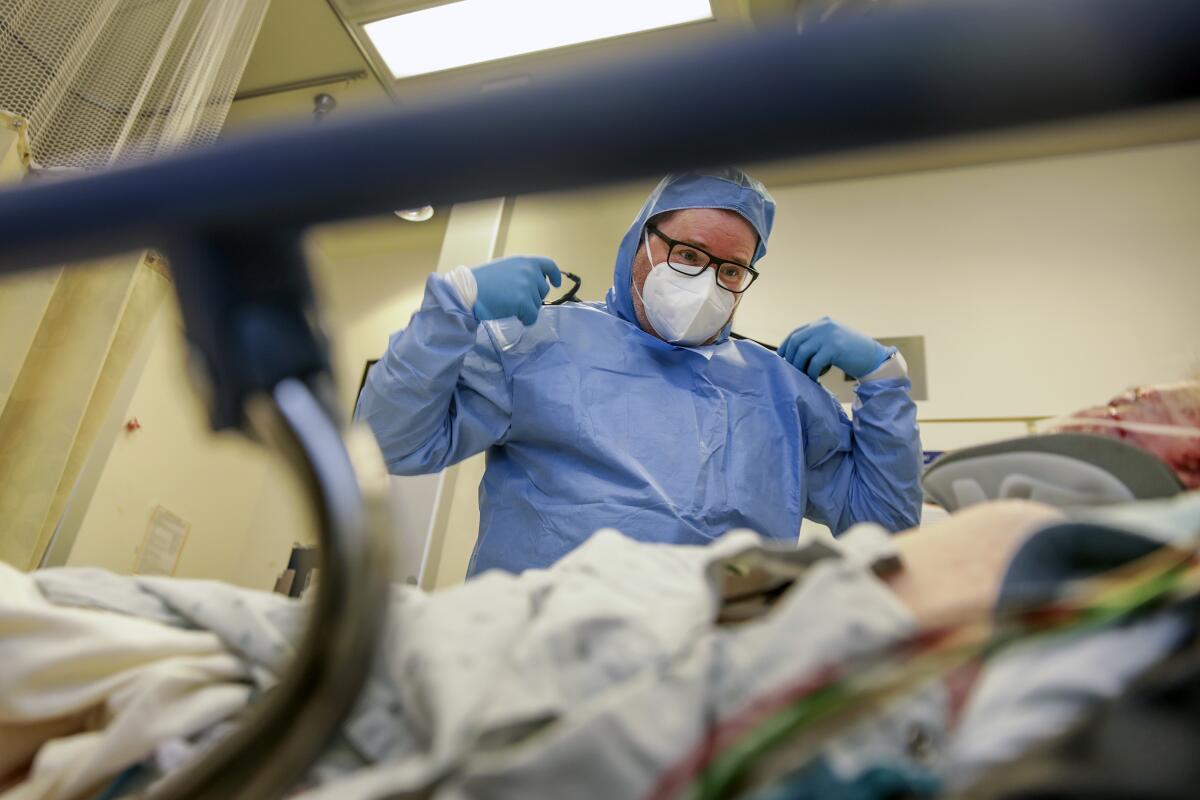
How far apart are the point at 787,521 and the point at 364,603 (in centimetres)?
→ 110

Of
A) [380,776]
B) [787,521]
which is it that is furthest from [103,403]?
[380,776]

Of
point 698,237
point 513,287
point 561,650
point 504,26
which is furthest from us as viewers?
point 504,26

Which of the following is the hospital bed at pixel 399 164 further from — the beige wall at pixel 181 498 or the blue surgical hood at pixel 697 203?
the beige wall at pixel 181 498

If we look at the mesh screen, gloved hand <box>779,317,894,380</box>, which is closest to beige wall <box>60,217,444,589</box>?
the mesh screen

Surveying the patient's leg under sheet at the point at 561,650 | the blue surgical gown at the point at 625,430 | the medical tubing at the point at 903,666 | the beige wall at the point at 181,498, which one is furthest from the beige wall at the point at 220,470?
the medical tubing at the point at 903,666

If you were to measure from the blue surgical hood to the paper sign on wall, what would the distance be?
1.45 metres

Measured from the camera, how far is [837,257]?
230 centimetres

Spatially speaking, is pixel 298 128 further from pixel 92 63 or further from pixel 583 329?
pixel 92 63

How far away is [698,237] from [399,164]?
1.23m

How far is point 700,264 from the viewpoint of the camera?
1.45m

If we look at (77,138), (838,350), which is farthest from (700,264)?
(77,138)

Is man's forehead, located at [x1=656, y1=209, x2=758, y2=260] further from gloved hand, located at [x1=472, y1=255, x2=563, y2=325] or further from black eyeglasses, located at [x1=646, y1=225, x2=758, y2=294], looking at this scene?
gloved hand, located at [x1=472, y1=255, x2=563, y2=325]

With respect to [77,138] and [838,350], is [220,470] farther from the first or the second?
[838,350]

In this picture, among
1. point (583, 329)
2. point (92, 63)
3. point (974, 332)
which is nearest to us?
point (583, 329)
